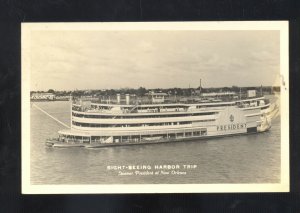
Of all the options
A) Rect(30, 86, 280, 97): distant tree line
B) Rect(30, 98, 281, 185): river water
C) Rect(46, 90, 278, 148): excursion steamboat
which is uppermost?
Rect(30, 86, 280, 97): distant tree line

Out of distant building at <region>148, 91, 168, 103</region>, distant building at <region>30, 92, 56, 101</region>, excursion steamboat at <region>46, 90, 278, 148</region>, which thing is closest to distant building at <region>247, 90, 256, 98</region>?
excursion steamboat at <region>46, 90, 278, 148</region>

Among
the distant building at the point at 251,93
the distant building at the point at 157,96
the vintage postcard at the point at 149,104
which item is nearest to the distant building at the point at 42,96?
the vintage postcard at the point at 149,104

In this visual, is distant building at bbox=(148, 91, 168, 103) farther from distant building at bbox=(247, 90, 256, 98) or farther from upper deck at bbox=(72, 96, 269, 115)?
distant building at bbox=(247, 90, 256, 98)

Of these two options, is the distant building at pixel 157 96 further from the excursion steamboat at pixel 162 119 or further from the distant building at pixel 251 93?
the distant building at pixel 251 93

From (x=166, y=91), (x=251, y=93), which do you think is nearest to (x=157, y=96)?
(x=166, y=91)

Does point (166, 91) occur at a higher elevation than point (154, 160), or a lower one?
higher

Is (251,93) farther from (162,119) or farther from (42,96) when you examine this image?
(42,96)

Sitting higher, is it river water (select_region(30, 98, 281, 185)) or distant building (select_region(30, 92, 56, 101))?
distant building (select_region(30, 92, 56, 101))
